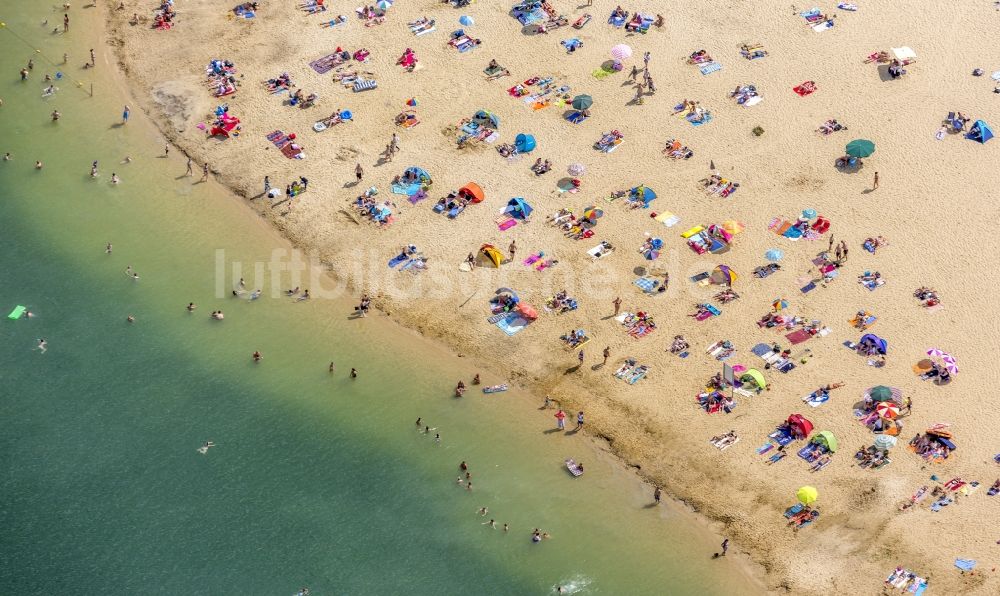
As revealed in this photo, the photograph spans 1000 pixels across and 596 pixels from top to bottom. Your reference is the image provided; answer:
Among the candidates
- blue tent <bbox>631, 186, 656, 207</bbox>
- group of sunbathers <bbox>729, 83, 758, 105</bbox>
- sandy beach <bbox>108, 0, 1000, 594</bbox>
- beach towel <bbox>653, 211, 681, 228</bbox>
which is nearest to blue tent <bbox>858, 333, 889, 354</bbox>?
sandy beach <bbox>108, 0, 1000, 594</bbox>

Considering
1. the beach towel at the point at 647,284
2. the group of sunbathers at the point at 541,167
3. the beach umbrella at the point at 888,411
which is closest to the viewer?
the beach umbrella at the point at 888,411

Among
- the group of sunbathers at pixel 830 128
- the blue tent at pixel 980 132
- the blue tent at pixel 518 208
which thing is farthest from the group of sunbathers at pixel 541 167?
the blue tent at pixel 980 132

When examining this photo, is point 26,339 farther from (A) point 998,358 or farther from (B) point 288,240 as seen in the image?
(A) point 998,358

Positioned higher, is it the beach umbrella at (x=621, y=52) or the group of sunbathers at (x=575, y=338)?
the beach umbrella at (x=621, y=52)

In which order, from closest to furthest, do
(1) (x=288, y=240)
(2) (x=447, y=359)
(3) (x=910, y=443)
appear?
1. (3) (x=910, y=443)
2. (2) (x=447, y=359)
3. (1) (x=288, y=240)

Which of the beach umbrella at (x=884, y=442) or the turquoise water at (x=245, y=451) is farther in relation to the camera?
the beach umbrella at (x=884, y=442)

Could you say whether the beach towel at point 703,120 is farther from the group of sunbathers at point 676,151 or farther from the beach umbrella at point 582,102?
the beach umbrella at point 582,102

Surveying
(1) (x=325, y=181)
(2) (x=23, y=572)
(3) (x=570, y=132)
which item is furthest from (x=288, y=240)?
(2) (x=23, y=572)

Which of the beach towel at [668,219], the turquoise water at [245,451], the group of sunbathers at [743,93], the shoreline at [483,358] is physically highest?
the group of sunbathers at [743,93]
